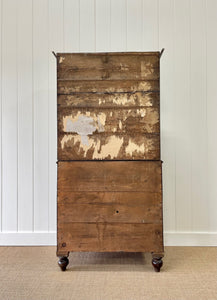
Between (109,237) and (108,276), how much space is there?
22cm

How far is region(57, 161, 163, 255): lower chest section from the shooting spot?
1585 mm

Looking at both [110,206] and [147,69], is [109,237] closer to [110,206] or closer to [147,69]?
[110,206]

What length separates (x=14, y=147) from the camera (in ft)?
6.88

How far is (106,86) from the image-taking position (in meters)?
1.60

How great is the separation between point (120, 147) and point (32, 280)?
896 mm

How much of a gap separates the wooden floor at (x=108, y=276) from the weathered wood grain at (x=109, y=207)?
1.03ft

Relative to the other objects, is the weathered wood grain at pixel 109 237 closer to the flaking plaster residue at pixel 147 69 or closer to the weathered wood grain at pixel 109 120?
the weathered wood grain at pixel 109 120

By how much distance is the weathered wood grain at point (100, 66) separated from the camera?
1584mm

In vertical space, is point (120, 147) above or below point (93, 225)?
above

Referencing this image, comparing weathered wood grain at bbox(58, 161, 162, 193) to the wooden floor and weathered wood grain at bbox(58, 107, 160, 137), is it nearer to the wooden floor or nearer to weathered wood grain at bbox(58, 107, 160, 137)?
weathered wood grain at bbox(58, 107, 160, 137)

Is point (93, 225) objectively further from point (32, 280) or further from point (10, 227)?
point (10, 227)

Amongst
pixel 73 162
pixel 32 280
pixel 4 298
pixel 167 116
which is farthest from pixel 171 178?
pixel 4 298

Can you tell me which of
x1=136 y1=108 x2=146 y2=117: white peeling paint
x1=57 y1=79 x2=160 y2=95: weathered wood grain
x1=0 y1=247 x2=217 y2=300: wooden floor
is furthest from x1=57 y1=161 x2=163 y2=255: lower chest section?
x1=57 y1=79 x2=160 y2=95: weathered wood grain

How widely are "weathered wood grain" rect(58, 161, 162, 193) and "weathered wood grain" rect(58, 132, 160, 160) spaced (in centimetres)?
4
